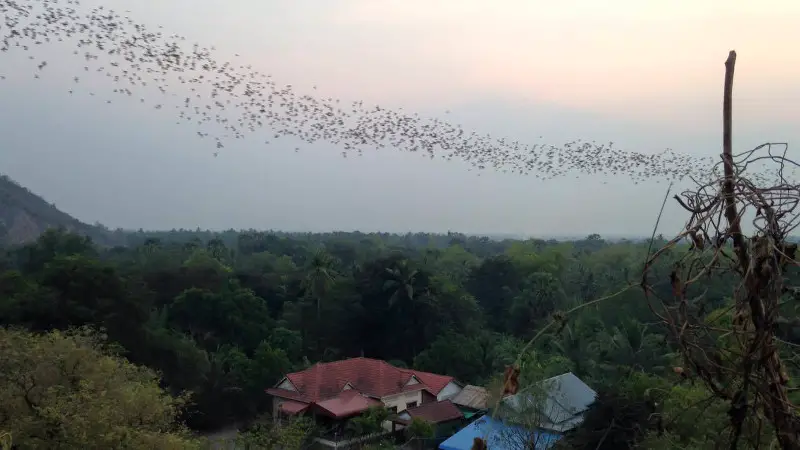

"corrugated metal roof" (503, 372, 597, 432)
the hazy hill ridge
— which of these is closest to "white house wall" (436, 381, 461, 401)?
"corrugated metal roof" (503, 372, 597, 432)

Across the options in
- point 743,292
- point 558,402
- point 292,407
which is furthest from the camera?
point 292,407

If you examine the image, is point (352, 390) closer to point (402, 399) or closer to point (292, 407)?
point (402, 399)

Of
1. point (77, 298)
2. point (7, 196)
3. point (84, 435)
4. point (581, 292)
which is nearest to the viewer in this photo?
point (84, 435)

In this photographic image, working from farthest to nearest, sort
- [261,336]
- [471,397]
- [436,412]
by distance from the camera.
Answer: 1. [261,336]
2. [471,397]
3. [436,412]

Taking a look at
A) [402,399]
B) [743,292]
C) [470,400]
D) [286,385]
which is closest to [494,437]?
[470,400]

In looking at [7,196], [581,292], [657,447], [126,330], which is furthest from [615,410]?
[7,196]

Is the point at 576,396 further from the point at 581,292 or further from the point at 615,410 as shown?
the point at 581,292
